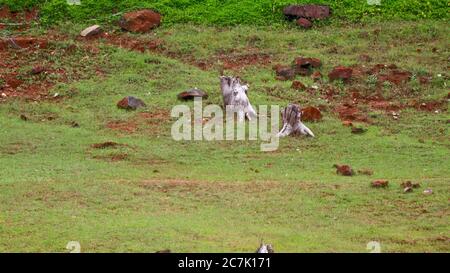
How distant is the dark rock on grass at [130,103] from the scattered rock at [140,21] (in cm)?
450

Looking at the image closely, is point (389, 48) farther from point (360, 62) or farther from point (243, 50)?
point (243, 50)

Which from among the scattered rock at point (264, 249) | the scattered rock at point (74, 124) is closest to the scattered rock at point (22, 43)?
the scattered rock at point (74, 124)

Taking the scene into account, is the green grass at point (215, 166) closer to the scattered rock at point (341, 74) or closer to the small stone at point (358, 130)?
the small stone at point (358, 130)

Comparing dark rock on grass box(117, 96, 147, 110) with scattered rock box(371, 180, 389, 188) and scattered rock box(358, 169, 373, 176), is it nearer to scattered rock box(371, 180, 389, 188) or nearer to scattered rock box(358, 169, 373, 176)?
scattered rock box(358, 169, 373, 176)

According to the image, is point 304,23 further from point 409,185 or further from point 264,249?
point 264,249

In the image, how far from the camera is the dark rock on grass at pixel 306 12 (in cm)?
2409

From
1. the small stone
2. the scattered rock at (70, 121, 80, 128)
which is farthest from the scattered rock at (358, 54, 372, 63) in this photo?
the scattered rock at (70, 121, 80, 128)

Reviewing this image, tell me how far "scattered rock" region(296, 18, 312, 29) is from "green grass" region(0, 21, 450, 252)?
31 cm

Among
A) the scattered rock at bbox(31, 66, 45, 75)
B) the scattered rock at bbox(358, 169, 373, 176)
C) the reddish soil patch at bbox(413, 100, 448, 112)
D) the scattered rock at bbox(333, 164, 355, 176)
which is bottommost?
the scattered rock at bbox(31, 66, 45, 75)

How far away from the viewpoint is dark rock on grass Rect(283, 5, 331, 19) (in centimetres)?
2409

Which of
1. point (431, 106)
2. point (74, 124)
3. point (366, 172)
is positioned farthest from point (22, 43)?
point (366, 172)

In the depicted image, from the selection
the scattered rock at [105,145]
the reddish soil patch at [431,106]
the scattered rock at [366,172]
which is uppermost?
the scattered rock at [366,172]

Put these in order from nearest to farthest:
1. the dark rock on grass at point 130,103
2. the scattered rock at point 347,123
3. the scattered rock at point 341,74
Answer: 1. the scattered rock at point 347,123
2. the dark rock on grass at point 130,103
3. the scattered rock at point 341,74
